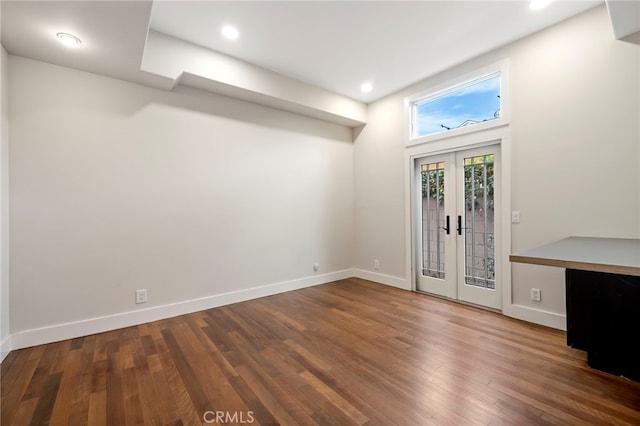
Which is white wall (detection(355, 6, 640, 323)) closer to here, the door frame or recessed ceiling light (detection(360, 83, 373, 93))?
the door frame

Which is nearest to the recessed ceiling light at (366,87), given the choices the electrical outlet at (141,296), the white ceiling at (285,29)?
the white ceiling at (285,29)

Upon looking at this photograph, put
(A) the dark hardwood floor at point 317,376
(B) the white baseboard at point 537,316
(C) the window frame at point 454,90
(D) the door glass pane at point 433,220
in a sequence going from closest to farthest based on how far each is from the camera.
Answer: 1. (A) the dark hardwood floor at point 317,376
2. (B) the white baseboard at point 537,316
3. (C) the window frame at point 454,90
4. (D) the door glass pane at point 433,220

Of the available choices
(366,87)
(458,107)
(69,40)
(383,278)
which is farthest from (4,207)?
(458,107)

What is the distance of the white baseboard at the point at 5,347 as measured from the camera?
227cm

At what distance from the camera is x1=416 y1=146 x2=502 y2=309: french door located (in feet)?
11.1

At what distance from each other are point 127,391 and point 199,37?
3365 millimetres

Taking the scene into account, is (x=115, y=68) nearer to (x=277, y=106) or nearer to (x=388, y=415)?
(x=277, y=106)

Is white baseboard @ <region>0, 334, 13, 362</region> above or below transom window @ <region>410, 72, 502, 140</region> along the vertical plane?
below

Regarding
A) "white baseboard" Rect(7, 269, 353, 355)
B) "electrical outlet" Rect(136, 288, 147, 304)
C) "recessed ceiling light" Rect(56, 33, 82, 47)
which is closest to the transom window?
"white baseboard" Rect(7, 269, 353, 355)

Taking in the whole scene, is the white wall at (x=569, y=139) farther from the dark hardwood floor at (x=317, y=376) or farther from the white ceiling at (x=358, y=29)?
the dark hardwood floor at (x=317, y=376)

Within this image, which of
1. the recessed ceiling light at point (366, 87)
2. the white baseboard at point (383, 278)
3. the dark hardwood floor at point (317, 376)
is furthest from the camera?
the white baseboard at point (383, 278)

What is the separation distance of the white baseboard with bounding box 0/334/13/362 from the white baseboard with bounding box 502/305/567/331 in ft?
16.0

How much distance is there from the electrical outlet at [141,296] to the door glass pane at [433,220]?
375 centimetres

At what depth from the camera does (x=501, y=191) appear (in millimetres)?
3207
